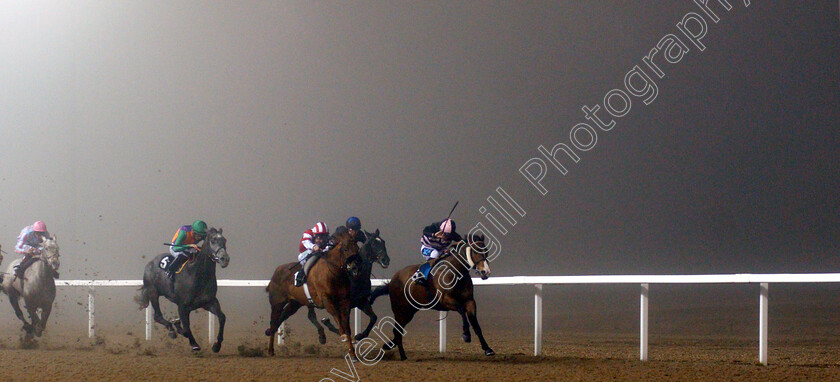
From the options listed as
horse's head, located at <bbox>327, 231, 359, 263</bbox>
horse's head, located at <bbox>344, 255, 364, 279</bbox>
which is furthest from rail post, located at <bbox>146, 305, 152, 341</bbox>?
horse's head, located at <bbox>344, 255, 364, 279</bbox>

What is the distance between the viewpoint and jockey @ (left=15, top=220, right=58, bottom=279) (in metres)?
9.98

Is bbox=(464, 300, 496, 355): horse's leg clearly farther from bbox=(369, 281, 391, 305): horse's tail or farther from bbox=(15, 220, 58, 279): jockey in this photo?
bbox=(15, 220, 58, 279): jockey

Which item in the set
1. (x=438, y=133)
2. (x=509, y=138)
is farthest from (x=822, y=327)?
(x=438, y=133)

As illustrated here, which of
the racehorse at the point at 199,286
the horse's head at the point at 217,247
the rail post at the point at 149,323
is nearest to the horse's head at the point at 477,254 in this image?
the horse's head at the point at 217,247

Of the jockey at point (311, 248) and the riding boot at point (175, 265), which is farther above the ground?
the jockey at point (311, 248)

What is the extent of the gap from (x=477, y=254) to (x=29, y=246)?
6.04 m

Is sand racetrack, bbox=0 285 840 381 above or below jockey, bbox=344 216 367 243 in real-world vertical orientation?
below

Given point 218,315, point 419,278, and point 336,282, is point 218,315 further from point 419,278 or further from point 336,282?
point 419,278

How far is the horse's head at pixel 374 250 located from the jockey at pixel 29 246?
179 inches

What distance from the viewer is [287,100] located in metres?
17.9

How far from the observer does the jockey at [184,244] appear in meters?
8.49

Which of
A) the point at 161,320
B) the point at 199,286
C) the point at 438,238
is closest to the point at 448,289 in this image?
the point at 438,238

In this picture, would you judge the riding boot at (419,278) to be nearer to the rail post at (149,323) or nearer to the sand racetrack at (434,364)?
the sand racetrack at (434,364)

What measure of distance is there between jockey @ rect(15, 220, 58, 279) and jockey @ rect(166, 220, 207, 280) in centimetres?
243
